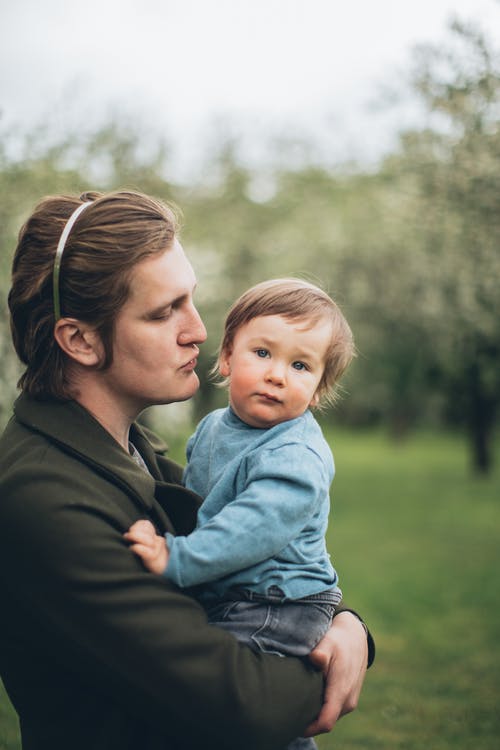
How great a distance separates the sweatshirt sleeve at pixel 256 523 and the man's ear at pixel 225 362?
1.46ft

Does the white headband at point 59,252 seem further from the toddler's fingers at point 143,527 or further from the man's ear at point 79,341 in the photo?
the toddler's fingers at point 143,527

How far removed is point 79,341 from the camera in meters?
2.26

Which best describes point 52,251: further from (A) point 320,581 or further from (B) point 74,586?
(A) point 320,581

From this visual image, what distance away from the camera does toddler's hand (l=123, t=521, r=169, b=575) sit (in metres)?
1.93

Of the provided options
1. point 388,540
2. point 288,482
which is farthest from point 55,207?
point 388,540

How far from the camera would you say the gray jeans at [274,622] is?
6.90ft

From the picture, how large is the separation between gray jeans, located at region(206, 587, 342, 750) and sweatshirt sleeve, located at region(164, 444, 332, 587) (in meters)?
0.14

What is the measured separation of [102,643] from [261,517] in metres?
0.52

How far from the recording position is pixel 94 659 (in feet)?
5.98

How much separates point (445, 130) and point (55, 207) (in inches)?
290

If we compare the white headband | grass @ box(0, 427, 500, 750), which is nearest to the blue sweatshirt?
the white headband

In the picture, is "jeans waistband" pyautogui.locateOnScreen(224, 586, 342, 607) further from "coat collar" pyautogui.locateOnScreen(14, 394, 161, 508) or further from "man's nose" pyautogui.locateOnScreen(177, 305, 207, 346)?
"man's nose" pyautogui.locateOnScreen(177, 305, 207, 346)

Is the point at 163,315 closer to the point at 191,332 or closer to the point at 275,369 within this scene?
the point at 191,332

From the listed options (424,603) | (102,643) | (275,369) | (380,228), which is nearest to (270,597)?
(102,643)
